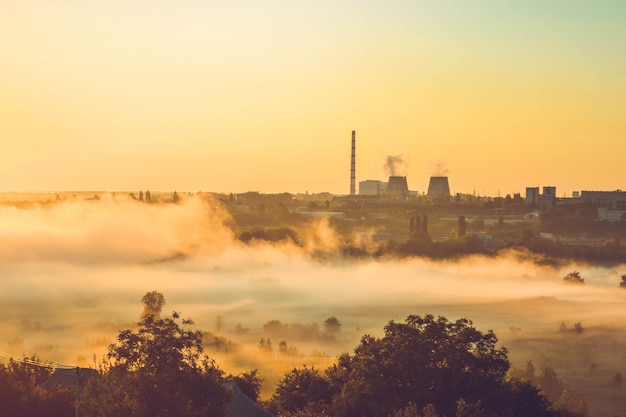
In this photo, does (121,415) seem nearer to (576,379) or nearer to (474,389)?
(474,389)

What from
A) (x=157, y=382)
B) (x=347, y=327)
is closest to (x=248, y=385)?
(x=157, y=382)

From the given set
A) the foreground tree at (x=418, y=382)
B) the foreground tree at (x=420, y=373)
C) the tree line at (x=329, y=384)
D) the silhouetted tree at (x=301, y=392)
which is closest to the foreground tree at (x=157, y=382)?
the tree line at (x=329, y=384)

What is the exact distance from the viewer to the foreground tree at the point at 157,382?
121 ft

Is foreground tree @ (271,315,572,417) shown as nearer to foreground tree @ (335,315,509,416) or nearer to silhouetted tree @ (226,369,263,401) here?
foreground tree @ (335,315,509,416)

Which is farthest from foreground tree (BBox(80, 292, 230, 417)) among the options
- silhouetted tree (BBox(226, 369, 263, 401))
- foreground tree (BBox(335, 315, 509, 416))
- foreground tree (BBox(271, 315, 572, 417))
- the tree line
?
silhouetted tree (BBox(226, 369, 263, 401))

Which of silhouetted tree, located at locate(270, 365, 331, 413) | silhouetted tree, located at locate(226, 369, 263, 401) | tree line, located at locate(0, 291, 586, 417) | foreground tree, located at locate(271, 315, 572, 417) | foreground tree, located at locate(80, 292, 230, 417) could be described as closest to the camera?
foreground tree, located at locate(80, 292, 230, 417)

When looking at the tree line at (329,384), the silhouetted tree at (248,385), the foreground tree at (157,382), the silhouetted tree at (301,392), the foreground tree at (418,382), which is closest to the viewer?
the foreground tree at (157,382)

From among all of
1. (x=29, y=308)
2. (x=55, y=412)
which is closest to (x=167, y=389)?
(x=55, y=412)

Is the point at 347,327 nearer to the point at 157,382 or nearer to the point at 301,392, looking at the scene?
the point at 301,392

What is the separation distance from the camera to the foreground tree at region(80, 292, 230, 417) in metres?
36.9

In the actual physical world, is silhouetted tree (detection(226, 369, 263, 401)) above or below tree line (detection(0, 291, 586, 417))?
below

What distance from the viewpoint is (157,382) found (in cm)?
3716

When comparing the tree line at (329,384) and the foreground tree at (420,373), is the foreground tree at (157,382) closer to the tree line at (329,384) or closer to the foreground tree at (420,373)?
the tree line at (329,384)

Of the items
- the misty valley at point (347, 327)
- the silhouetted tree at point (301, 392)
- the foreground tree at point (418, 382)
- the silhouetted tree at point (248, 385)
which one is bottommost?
the misty valley at point (347, 327)
